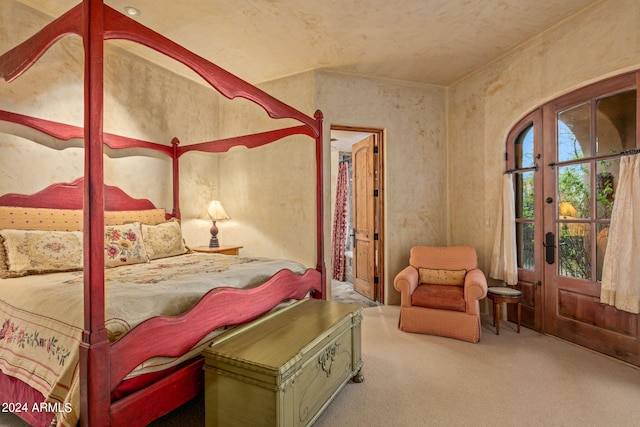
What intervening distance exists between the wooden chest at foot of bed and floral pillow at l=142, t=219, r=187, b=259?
155 centimetres

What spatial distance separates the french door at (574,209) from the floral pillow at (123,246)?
3794 millimetres

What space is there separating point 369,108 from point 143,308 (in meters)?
3.48

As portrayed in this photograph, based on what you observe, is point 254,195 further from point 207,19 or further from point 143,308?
point 143,308

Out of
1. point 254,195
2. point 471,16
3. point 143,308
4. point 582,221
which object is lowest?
point 143,308

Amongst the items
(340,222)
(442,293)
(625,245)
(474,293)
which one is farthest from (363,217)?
(625,245)

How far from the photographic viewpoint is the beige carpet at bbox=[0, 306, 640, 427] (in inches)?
73.2

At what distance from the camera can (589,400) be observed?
6.67ft

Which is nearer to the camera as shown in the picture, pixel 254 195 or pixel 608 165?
pixel 608 165

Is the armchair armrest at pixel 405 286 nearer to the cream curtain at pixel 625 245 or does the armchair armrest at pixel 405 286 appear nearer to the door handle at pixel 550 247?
the door handle at pixel 550 247

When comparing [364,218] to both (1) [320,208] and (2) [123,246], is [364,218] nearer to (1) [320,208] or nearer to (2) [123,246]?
(1) [320,208]

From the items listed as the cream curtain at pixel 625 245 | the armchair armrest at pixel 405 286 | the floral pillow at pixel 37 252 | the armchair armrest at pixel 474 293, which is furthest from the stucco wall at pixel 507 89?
the floral pillow at pixel 37 252

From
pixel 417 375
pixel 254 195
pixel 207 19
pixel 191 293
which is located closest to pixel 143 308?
pixel 191 293

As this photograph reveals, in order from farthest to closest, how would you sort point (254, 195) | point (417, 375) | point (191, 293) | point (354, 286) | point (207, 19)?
point (354, 286)
point (254, 195)
point (207, 19)
point (417, 375)
point (191, 293)

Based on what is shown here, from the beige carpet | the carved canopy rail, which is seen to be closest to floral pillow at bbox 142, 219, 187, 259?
the beige carpet
